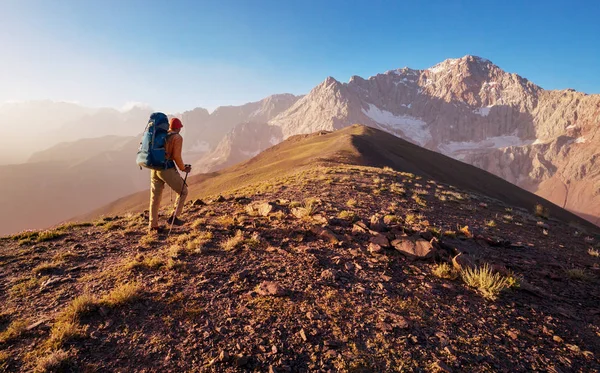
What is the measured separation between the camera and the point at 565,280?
681 centimetres

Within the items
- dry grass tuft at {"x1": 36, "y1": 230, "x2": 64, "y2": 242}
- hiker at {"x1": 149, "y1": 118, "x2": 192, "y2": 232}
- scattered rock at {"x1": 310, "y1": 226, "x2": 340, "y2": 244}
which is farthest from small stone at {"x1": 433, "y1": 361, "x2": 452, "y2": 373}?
dry grass tuft at {"x1": 36, "y1": 230, "x2": 64, "y2": 242}

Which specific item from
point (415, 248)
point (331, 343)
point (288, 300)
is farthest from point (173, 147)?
point (415, 248)

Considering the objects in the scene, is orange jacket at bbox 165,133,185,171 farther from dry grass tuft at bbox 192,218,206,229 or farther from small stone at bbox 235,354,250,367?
small stone at bbox 235,354,250,367

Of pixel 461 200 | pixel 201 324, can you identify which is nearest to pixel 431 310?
pixel 201 324

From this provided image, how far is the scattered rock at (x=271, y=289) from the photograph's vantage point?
5102 millimetres

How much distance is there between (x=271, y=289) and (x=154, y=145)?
4889 millimetres

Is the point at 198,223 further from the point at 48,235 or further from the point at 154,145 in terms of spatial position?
the point at 48,235

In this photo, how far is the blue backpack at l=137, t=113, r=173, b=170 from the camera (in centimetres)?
738

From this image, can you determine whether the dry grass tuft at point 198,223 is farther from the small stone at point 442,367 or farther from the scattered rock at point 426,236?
the small stone at point 442,367

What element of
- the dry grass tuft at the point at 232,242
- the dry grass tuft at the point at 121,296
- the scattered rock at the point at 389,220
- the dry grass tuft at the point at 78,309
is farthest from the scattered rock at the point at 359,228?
the dry grass tuft at the point at 78,309

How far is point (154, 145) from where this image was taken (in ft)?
24.3

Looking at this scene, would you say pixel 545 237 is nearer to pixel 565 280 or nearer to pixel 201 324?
pixel 565 280

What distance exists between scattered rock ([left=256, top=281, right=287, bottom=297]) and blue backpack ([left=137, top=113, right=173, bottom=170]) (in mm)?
4355

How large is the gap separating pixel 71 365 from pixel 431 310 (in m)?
5.28
